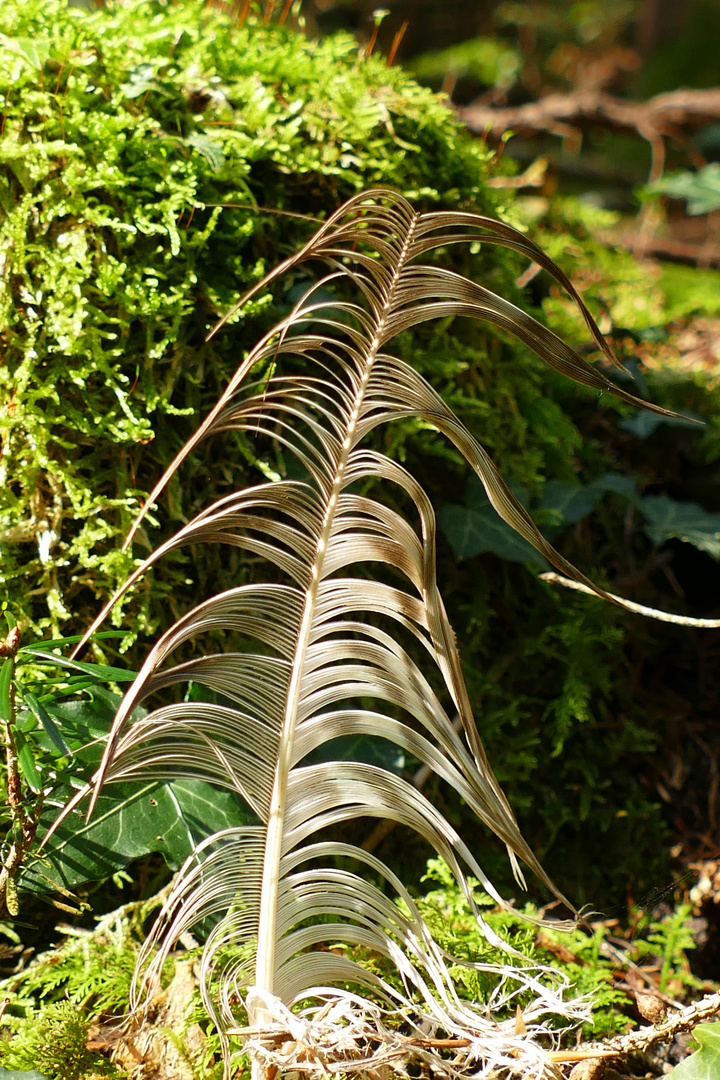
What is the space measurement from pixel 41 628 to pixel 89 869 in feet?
1.58

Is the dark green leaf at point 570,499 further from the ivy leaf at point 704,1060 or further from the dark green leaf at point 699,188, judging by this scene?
the dark green leaf at point 699,188

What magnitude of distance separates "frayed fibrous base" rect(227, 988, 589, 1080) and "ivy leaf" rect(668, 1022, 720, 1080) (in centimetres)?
16

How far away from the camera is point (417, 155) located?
183 cm

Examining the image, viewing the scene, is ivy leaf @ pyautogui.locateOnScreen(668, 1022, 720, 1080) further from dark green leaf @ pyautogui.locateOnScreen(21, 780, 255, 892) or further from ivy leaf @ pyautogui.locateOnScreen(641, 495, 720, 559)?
ivy leaf @ pyautogui.locateOnScreen(641, 495, 720, 559)

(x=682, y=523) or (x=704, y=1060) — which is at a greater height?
(x=682, y=523)

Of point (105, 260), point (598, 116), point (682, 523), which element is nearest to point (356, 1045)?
point (105, 260)

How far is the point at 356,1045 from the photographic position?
86cm

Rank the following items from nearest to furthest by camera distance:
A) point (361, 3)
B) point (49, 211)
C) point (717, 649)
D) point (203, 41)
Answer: point (49, 211) < point (203, 41) < point (717, 649) < point (361, 3)

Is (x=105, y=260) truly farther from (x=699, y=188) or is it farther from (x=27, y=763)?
(x=699, y=188)

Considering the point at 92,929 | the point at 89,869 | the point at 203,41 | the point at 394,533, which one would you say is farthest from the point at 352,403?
the point at 203,41

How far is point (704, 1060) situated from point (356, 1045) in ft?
1.54

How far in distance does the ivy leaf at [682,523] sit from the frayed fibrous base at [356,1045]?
4.25ft

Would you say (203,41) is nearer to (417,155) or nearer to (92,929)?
(417,155)

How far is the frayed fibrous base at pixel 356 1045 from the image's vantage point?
0.82 metres
